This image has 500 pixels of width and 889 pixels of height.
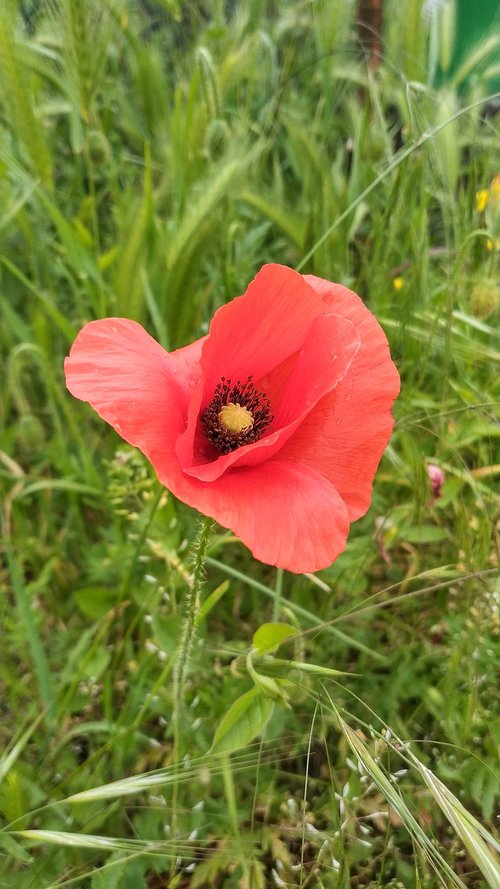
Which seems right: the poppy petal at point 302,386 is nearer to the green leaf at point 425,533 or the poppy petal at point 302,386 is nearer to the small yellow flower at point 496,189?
the green leaf at point 425,533

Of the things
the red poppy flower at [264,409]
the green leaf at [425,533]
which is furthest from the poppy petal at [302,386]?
the green leaf at [425,533]

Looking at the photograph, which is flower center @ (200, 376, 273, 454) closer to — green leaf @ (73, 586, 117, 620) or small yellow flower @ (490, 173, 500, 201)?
green leaf @ (73, 586, 117, 620)

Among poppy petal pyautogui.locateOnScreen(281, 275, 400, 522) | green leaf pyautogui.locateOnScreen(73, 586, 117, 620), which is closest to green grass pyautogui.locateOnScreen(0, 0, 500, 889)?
green leaf pyautogui.locateOnScreen(73, 586, 117, 620)

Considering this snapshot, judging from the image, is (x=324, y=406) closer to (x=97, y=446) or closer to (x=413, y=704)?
(x=413, y=704)

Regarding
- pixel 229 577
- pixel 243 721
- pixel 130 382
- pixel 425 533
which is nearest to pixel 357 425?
pixel 130 382

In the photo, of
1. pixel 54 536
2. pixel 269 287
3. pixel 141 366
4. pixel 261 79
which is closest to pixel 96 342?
pixel 141 366

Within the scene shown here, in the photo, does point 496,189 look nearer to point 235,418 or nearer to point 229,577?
point 229,577
